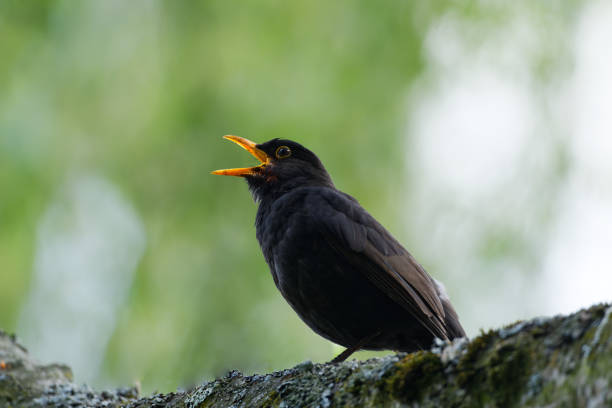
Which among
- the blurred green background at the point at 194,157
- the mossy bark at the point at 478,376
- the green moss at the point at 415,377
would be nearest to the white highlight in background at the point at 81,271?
the blurred green background at the point at 194,157

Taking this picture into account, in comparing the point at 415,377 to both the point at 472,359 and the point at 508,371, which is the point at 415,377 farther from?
the point at 508,371

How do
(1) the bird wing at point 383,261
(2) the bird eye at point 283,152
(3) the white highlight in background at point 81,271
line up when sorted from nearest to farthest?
1. (1) the bird wing at point 383,261
2. (2) the bird eye at point 283,152
3. (3) the white highlight in background at point 81,271

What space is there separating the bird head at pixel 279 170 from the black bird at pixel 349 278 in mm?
557

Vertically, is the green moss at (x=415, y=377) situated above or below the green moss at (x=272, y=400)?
below

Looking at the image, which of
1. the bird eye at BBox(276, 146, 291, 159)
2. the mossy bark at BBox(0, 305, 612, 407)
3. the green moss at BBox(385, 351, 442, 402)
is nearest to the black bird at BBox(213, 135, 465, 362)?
the bird eye at BBox(276, 146, 291, 159)

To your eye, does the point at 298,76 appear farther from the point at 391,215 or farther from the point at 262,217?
the point at 262,217

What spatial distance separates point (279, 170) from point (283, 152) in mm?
278

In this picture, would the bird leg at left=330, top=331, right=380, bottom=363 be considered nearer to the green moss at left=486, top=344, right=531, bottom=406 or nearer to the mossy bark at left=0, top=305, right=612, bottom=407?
the mossy bark at left=0, top=305, right=612, bottom=407

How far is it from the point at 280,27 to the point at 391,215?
7.84 ft

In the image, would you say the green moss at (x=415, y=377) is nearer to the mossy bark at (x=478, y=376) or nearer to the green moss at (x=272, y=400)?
the mossy bark at (x=478, y=376)

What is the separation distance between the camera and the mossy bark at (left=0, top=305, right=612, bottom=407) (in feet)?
5.16

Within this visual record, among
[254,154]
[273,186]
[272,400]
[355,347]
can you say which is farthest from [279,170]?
[272,400]

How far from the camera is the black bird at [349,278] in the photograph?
3840 mm

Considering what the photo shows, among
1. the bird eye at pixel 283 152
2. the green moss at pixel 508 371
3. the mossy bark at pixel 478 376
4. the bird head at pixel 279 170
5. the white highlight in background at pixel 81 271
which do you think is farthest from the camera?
the white highlight in background at pixel 81 271
